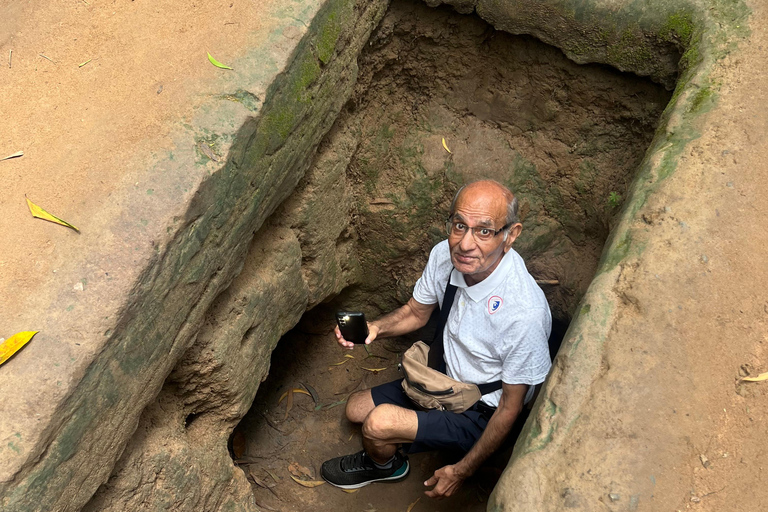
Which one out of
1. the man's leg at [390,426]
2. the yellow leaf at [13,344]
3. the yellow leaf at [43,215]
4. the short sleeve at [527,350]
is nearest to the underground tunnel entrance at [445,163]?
the man's leg at [390,426]

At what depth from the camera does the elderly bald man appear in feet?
8.30

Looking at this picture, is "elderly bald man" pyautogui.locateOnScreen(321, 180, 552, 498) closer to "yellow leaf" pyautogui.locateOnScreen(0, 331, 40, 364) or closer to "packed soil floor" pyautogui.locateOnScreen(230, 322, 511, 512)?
"packed soil floor" pyautogui.locateOnScreen(230, 322, 511, 512)

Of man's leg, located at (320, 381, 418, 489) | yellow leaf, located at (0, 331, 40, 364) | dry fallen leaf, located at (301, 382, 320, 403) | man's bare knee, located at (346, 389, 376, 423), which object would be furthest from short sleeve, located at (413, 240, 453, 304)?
yellow leaf, located at (0, 331, 40, 364)

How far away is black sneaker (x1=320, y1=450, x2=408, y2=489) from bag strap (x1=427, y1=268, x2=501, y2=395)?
0.64 metres

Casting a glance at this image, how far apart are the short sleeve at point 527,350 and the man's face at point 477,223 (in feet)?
0.89

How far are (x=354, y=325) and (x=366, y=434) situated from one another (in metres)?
0.56

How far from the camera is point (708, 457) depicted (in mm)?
1799

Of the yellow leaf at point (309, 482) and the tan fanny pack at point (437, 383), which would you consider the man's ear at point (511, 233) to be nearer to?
the tan fanny pack at point (437, 383)

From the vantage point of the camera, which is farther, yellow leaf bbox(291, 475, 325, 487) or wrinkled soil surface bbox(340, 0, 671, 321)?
yellow leaf bbox(291, 475, 325, 487)

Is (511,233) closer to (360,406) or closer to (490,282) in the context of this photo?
(490,282)

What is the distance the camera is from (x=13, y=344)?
5.62 feet

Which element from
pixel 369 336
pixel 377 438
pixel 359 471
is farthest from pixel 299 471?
pixel 369 336

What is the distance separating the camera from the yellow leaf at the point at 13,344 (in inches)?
→ 66.9

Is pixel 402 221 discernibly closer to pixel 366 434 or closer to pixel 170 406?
pixel 366 434
